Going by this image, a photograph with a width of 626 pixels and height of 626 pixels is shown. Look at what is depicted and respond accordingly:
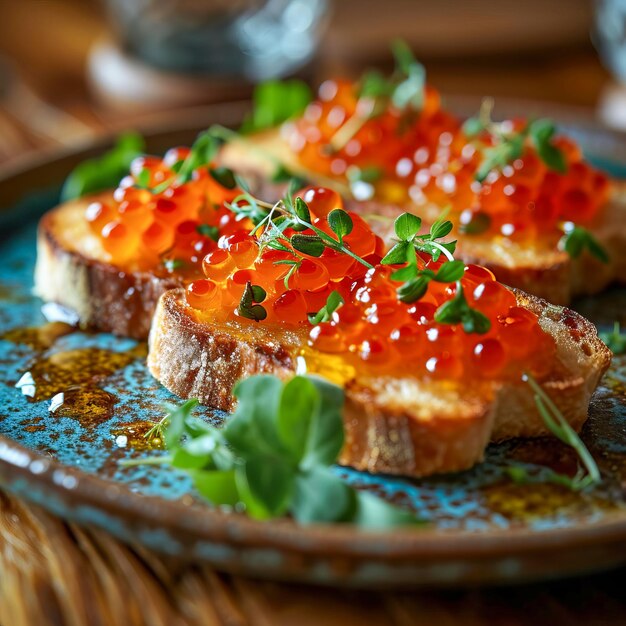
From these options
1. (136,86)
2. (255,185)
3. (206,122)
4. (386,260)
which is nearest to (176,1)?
(136,86)

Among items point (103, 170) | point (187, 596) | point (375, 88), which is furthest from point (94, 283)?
point (375, 88)

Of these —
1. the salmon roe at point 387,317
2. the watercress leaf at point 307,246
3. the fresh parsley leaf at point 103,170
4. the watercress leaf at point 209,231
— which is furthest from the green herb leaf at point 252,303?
the fresh parsley leaf at point 103,170

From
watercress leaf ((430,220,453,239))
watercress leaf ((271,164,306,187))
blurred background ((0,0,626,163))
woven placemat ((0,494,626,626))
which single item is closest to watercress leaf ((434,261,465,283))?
watercress leaf ((430,220,453,239))

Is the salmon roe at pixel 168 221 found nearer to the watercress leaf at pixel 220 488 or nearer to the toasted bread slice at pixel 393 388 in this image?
the toasted bread slice at pixel 393 388

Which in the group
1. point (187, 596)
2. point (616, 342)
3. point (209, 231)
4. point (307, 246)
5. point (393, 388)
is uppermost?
point (307, 246)

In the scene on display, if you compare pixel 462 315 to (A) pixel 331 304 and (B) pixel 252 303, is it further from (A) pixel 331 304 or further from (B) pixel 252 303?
(B) pixel 252 303

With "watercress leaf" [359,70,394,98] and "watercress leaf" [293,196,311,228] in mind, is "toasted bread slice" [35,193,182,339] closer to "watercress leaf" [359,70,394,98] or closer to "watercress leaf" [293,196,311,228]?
"watercress leaf" [293,196,311,228]
